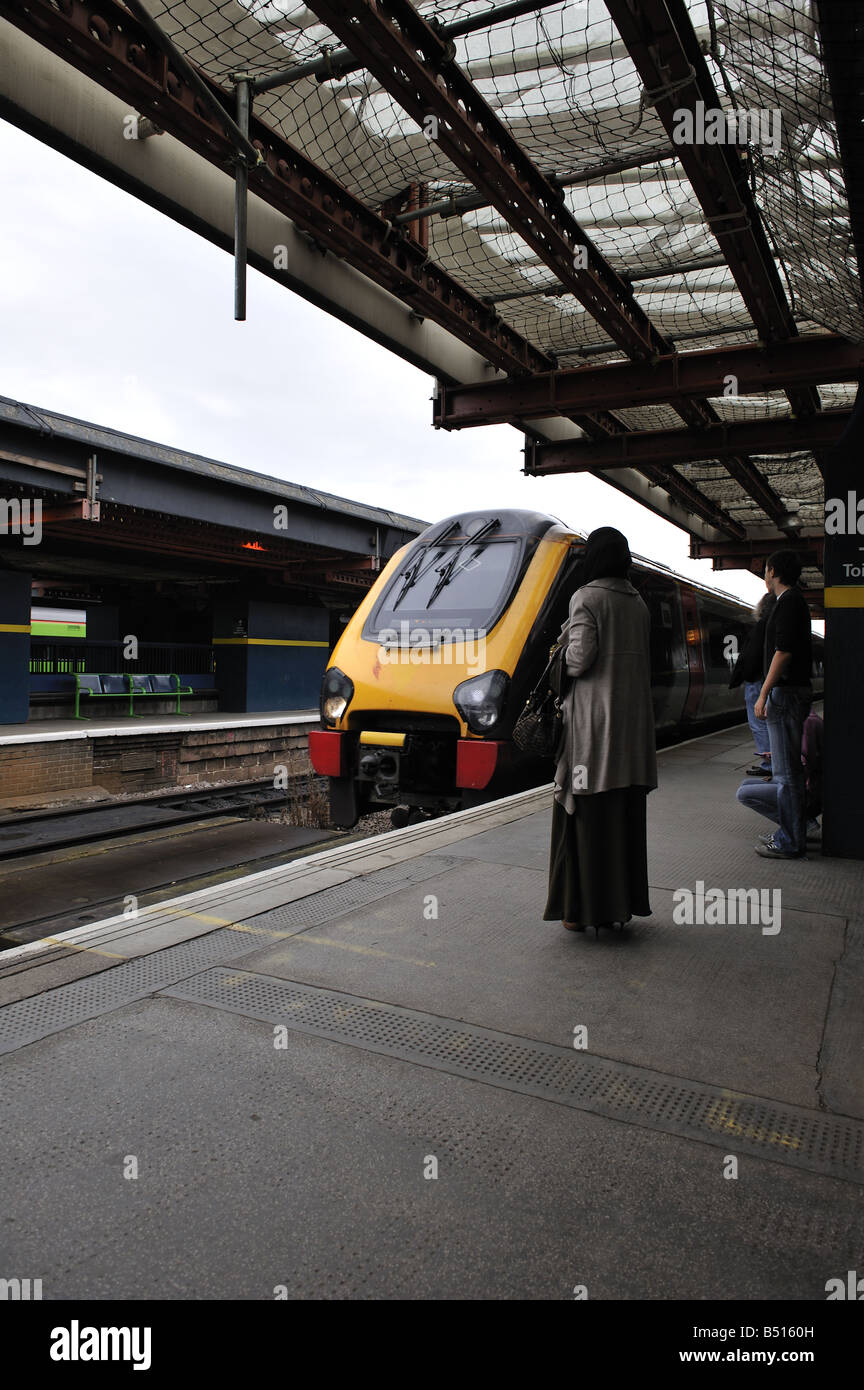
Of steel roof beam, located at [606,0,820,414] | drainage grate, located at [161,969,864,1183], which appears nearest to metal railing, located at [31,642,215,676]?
steel roof beam, located at [606,0,820,414]

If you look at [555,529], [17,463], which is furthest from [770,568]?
[17,463]

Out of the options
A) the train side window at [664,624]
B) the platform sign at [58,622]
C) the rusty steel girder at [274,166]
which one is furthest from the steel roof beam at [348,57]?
the platform sign at [58,622]

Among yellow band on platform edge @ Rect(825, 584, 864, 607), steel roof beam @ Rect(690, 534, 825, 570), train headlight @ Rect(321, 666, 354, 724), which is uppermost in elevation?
steel roof beam @ Rect(690, 534, 825, 570)

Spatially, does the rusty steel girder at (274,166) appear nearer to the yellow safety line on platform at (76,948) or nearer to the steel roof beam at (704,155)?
the steel roof beam at (704,155)

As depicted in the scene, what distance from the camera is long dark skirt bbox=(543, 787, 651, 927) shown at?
3783 millimetres

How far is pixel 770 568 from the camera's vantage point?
5785mm

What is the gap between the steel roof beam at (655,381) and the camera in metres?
8.70

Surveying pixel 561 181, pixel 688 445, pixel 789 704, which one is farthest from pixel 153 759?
pixel 789 704

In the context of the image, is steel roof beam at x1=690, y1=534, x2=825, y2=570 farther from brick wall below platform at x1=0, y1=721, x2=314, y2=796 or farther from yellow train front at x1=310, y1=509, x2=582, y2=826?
yellow train front at x1=310, y1=509, x2=582, y2=826

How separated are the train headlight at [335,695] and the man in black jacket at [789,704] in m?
3.57

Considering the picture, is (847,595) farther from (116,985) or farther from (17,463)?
(17,463)

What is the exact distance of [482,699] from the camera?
686 cm

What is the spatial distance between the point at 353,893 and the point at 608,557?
2128mm

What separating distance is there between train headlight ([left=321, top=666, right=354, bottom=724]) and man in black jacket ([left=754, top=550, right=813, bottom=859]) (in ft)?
11.7
